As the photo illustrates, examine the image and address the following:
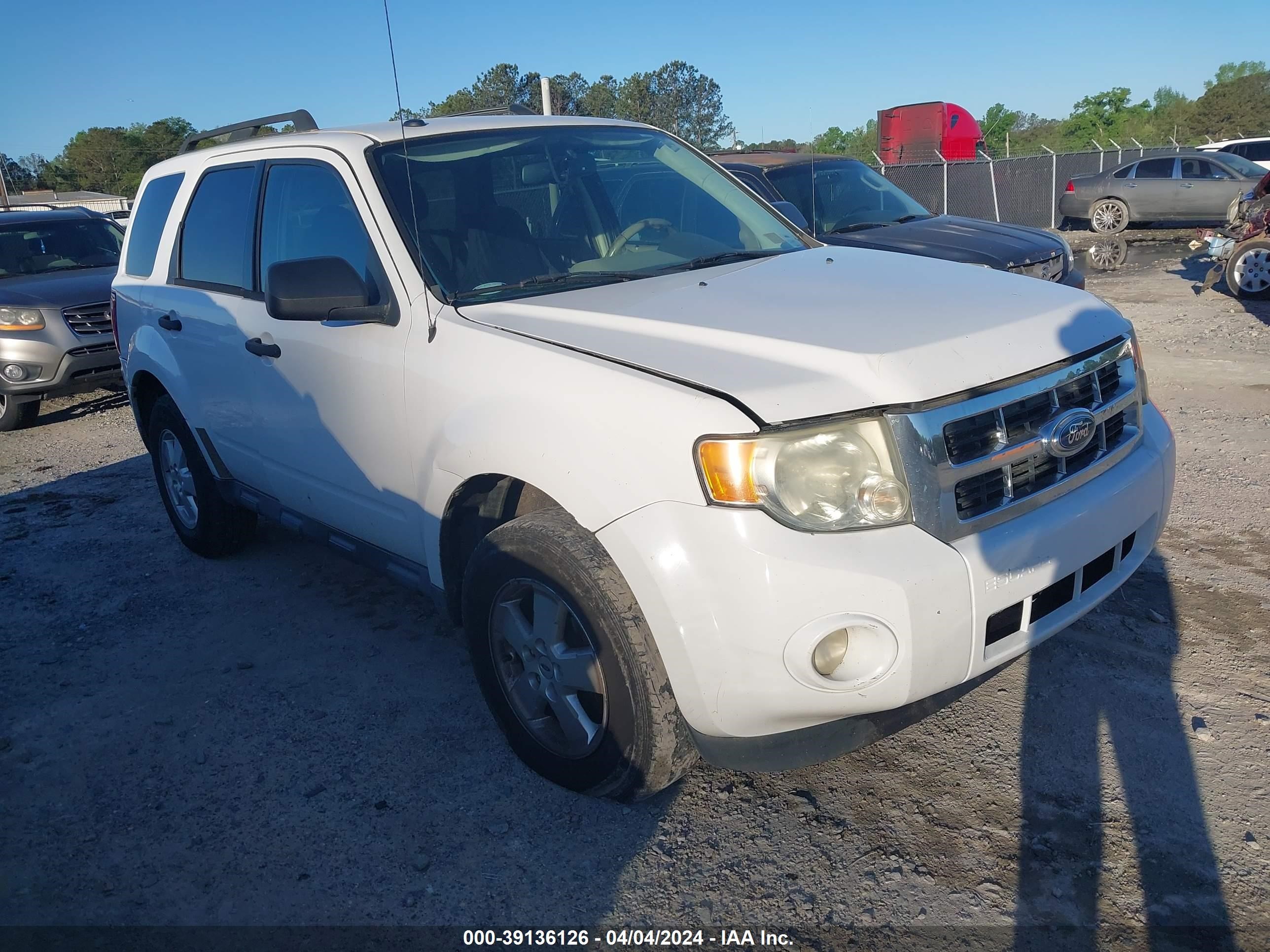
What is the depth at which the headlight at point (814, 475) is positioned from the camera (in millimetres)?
2221

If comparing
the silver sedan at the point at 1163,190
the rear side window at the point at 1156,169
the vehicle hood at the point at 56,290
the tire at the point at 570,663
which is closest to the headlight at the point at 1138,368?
the tire at the point at 570,663

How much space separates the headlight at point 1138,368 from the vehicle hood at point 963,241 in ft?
13.2

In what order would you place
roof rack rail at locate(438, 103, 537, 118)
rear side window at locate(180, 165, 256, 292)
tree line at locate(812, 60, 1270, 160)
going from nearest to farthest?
rear side window at locate(180, 165, 256, 292), roof rack rail at locate(438, 103, 537, 118), tree line at locate(812, 60, 1270, 160)

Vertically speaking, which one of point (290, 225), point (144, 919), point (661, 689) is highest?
point (290, 225)

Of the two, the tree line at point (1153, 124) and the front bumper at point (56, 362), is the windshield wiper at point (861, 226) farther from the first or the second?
the tree line at point (1153, 124)

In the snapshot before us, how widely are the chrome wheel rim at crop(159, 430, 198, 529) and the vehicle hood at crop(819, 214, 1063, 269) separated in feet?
14.6

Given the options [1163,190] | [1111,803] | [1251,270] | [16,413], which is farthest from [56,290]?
[1163,190]

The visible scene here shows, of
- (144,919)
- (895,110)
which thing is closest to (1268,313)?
(144,919)

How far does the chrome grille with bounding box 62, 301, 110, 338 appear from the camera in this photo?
8.75 metres

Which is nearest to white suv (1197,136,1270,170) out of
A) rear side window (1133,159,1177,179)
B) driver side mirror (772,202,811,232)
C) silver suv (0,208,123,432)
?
rear side window (1133,159,1177,179)

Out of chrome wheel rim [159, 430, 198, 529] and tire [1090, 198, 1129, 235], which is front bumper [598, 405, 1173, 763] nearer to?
chrome wheel rim [159, 430, 198, 529]

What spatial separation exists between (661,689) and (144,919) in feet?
4.86

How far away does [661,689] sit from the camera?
244 centimetres

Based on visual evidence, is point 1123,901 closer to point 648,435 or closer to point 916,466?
point 916,466
